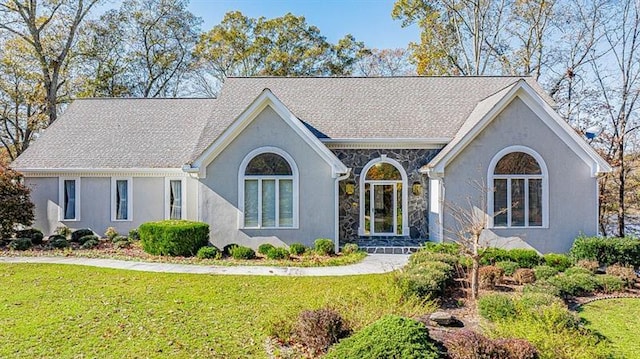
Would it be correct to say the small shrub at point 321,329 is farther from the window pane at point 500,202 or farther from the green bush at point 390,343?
the window pane at point 500,202

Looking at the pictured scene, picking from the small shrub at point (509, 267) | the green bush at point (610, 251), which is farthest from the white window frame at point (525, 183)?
the small shrub at point (509, 267)

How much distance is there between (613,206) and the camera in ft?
64.0

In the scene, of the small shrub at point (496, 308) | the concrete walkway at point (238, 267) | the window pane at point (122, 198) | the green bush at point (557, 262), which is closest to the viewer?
the small shrub at point (496, 308)

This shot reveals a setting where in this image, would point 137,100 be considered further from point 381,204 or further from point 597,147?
point 597,147

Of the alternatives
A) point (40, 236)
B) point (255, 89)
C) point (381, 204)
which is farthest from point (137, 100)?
point (381, 204)

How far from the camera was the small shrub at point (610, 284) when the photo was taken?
31.6ft

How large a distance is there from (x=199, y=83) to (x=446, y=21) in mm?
22932

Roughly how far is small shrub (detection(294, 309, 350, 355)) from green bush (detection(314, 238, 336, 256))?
7.37 metres

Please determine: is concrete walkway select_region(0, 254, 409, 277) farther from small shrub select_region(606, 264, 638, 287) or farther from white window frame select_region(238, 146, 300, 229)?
small shrub select_region(606, 264, 638, 287)

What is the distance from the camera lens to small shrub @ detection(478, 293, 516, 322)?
7.11 meters

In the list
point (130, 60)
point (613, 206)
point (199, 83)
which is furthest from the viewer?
point (199, 83)

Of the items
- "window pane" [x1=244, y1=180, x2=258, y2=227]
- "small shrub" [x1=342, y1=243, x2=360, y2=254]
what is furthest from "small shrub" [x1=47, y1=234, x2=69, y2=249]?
"small shrub" [x1=342, y1=243, x2=360, y2=254]

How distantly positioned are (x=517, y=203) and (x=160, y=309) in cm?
1251

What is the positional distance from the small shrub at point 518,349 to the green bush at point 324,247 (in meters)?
8.91
